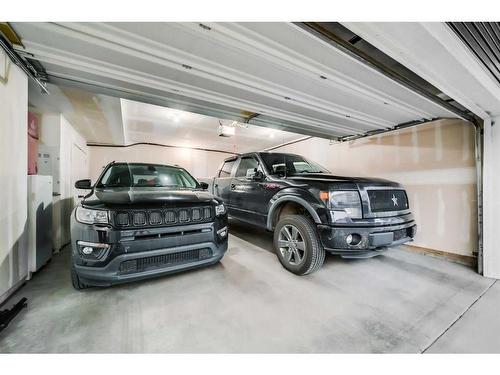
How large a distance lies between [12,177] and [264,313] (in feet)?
9.40

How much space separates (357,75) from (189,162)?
7.99 metres

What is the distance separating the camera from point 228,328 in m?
1.62

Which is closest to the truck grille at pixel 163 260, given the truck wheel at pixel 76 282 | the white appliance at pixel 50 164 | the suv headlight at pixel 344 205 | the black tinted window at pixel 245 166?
the truck wheel at pixel 76 282

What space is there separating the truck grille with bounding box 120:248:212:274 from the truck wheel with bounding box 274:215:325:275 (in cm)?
109

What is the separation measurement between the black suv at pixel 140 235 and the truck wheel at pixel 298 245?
860 mm

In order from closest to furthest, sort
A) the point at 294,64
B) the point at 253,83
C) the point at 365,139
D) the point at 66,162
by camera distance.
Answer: the point at 294,64 < the point at 253,83 < the point at 66,162 < the point at 365,139

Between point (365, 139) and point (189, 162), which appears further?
point (189, 162)

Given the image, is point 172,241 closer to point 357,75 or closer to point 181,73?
point 181,73

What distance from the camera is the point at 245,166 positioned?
13.2 feet

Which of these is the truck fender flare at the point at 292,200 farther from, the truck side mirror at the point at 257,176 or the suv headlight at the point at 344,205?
the truck side mirror at the point at 257,176

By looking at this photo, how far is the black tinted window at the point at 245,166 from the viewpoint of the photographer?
3803 mm

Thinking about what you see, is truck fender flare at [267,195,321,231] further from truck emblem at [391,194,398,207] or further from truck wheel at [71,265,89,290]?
truck wheel at [71,265,89,290]

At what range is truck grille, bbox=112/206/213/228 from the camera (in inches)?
77.8

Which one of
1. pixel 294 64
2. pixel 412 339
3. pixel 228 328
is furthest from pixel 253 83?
pixel 412 339
